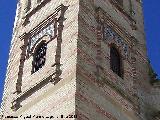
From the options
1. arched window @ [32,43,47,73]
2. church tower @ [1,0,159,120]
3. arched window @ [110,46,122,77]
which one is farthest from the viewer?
arched window @ [110,46,122,77]

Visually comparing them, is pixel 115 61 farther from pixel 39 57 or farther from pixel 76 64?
pixel 76 64

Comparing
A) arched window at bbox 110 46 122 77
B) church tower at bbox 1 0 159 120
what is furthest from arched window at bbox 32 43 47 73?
arched window at bbox 110 46 122 77

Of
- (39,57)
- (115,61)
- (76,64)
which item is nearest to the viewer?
(76,64)

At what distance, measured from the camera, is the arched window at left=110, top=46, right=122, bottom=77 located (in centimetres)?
1881

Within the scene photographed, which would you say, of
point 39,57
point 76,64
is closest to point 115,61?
point 39,57

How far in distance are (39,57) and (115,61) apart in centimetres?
244

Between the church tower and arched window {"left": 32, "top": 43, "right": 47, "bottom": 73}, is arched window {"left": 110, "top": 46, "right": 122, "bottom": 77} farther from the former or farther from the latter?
arched window {"left": 32, "top": 43, "right": 47, "bottom": 73}

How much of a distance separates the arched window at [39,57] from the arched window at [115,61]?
215 cm

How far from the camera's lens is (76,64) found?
55.1 ft

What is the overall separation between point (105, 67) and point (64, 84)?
1.91m

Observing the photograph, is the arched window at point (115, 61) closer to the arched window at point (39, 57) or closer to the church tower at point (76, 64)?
the church tower at point (76, 64)

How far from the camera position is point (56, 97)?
16469 millimetres

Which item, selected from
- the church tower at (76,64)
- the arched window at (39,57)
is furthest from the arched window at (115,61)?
the arched window at (39,57)

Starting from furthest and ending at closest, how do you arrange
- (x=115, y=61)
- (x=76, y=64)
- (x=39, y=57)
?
1. (x=115, y=61)
2. (x=39, y=57)
3. (x=76, y=64)
